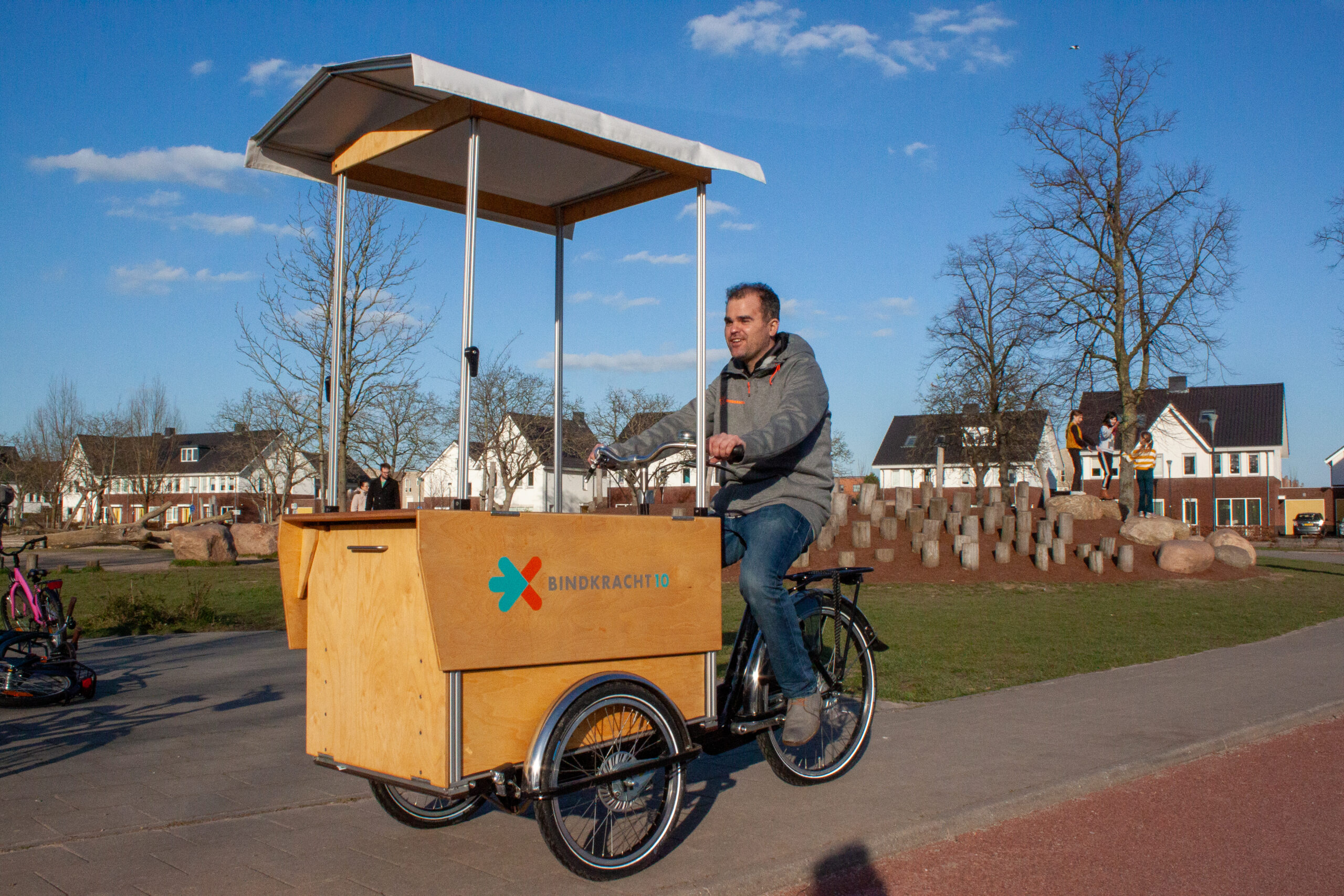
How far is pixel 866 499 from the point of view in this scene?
21531mm

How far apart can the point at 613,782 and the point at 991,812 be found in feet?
6.09

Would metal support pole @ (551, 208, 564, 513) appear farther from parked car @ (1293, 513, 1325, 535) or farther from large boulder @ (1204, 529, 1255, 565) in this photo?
parked car @ (1293, 513, 1325, 535)

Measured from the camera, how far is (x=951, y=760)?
548 cm

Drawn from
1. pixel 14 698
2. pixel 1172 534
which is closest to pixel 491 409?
pixel 1172 534

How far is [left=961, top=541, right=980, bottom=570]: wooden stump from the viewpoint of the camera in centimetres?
1895

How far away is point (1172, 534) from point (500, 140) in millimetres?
20209

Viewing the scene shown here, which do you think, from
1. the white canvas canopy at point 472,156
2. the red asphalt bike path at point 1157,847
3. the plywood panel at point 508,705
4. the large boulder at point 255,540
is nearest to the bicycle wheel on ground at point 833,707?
the red asphalt bike path at point 1157,847

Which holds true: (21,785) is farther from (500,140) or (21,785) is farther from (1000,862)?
(1000,862)

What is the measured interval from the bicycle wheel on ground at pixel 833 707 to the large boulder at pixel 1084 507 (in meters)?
18.9

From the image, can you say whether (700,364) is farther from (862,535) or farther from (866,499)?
(866,499)

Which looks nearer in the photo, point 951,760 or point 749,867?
point 749,867

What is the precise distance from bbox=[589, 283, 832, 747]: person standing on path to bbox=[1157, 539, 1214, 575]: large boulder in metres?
17.3

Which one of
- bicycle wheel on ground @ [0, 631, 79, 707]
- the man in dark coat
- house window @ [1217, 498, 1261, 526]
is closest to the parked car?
house window @ [1217, 498, 1261, 526]

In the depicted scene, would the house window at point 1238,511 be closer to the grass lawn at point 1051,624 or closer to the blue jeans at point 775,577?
the grass lawn at point 1051,624
